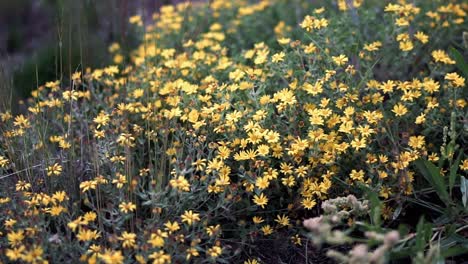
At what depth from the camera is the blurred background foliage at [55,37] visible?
10.5ft

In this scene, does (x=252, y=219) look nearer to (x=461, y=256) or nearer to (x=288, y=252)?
(x=288, y=252)

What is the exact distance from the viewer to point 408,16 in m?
3.43

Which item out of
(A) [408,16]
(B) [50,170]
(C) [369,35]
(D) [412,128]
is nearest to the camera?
(B) [50,170]

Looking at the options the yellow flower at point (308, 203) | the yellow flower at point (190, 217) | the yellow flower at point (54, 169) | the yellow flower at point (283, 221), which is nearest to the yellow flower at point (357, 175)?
the yellow flower at point (308, 203)

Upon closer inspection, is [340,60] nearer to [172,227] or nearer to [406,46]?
[406,46]

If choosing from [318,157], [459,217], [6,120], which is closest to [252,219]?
[318,157]

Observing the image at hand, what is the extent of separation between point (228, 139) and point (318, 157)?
0.41 meters

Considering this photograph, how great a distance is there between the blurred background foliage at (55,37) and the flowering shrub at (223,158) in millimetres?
239

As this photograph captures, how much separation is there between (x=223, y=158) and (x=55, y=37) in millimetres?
1226

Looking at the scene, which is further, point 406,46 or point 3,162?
point 406,46

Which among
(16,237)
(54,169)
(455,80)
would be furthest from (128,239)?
(455,80)

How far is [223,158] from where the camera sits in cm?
259

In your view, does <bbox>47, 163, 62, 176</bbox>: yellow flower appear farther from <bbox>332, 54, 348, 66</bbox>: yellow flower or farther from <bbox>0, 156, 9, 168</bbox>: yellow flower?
<bbox>332, 54, 348, 66</bbox>: yellow flower

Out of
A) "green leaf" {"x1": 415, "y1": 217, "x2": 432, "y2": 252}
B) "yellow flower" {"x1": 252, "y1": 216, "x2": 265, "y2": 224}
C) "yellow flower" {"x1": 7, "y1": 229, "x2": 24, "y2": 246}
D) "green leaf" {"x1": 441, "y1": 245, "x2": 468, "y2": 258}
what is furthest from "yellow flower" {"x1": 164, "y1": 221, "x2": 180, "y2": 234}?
"green leaf" {"x1": 441, "y1": 245, "x2": 468, "y2": 258}
